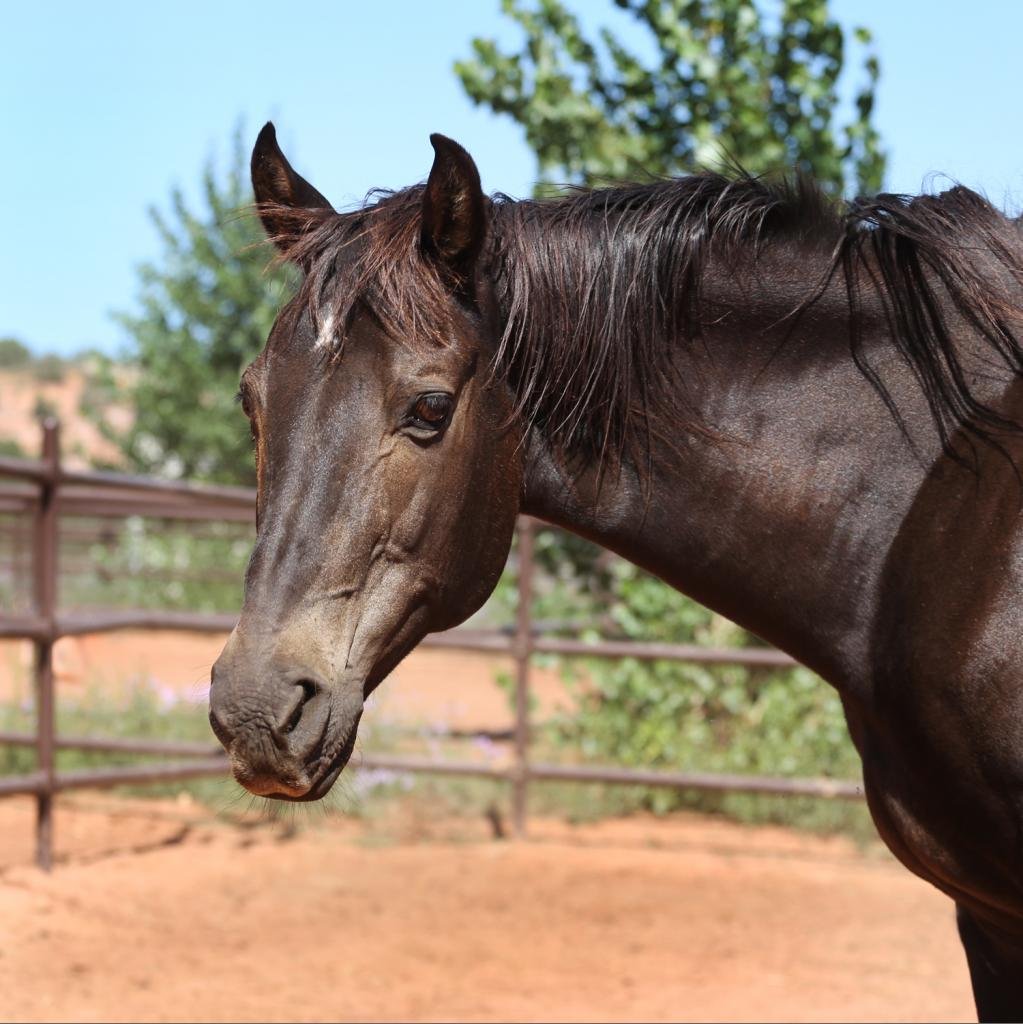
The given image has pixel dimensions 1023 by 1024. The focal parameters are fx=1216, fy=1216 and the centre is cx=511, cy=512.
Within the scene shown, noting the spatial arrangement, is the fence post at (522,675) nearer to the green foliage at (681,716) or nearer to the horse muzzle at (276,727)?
the green foliage at (681,716)

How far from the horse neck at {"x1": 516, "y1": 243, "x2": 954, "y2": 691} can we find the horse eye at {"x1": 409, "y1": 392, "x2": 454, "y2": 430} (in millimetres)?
252

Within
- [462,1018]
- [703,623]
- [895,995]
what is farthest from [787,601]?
[703,623]

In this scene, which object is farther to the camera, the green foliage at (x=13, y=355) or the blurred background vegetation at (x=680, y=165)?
the green foliage at (x=13, y=355)

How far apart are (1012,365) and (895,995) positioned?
9.88 ft

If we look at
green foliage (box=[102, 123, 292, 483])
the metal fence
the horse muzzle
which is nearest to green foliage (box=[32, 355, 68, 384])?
green foliage (box=[102, 123, 292, 483])

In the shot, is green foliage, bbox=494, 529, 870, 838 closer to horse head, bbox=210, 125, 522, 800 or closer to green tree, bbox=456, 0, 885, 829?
green tree, bbox=456, 0, 885, 829

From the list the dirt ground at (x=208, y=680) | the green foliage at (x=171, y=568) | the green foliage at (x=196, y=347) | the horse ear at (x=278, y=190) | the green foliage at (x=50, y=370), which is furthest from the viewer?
the green foliage at (x=50, y=370)

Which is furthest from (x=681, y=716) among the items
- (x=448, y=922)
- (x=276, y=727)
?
(x=276, y=727)

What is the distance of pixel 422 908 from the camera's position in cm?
540

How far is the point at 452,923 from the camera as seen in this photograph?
5184mm

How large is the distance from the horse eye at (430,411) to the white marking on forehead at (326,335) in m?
0.18

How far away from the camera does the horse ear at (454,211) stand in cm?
212

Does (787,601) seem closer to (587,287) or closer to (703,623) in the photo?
(587,287)

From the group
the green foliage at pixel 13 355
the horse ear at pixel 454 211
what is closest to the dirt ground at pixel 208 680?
the horse ear at pixel 454 211
